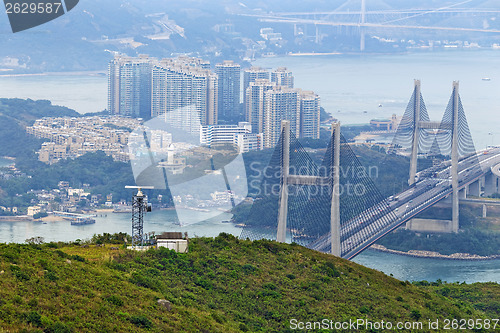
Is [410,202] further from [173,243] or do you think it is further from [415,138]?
[173,243]

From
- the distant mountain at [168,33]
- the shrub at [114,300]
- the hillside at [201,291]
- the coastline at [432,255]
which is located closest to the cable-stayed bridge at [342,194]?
the coastline at [432,255]

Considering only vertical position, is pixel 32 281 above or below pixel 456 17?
below

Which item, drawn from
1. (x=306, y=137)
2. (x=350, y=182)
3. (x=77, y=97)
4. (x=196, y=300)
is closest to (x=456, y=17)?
(x=77, y=97)

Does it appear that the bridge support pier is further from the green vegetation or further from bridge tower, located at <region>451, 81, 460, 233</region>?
the green vegetation

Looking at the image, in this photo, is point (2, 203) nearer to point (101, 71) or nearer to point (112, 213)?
point (112, 213)

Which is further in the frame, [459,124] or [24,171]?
[24,171]

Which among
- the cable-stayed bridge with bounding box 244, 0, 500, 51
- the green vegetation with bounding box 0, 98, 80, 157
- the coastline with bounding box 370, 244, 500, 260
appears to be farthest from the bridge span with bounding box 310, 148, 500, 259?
the cable-stayed bridge with bounding box 244, 0, 500, 51

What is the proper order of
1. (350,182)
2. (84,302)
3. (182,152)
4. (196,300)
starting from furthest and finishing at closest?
(182,152) < (350,182) < (196,300) < (84,302)
